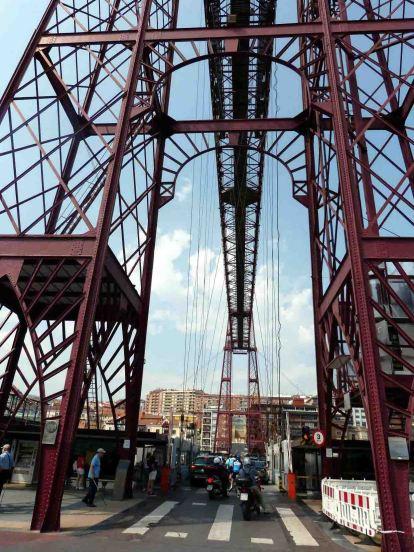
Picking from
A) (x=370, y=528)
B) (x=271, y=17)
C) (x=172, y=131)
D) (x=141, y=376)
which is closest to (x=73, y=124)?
(x=172, y=131)

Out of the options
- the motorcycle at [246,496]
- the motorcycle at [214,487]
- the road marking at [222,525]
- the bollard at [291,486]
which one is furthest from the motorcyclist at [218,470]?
the motorcycle at [246,496]

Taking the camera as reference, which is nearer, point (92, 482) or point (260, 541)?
point (260, 541)

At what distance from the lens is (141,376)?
15.6 m

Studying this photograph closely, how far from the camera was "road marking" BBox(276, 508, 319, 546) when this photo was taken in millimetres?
8078

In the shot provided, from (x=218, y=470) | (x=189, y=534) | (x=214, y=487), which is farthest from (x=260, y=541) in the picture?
(x=218, y=470)

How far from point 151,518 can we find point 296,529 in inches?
129

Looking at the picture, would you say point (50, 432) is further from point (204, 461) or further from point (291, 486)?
point (204, 461)

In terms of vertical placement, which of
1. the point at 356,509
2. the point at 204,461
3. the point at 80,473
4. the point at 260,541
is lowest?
the point at 260,541

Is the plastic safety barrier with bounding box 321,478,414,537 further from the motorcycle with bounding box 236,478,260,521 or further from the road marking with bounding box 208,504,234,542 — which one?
the road marking with bounding box 208,504,234,542

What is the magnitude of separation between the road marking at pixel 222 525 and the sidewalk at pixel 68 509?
7.78 ft

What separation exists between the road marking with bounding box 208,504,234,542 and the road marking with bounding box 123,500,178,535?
1.29 m

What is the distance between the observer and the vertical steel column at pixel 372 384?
7.49 metres

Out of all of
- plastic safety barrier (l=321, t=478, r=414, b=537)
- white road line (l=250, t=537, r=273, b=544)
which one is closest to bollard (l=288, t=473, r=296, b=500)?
plastic safety barrier (l=321, t=478, r=414, b=537)

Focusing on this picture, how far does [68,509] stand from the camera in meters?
10.5
